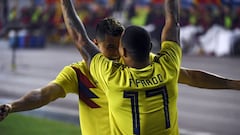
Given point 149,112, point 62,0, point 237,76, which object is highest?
point 62,0

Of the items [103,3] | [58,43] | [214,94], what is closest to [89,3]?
[103,3]

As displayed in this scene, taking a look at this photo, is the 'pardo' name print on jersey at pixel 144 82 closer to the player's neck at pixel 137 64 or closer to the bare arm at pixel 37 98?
the player's neck at pixel 137 64

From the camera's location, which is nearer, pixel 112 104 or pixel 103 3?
pixel 112 104

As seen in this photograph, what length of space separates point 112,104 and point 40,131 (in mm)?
5310

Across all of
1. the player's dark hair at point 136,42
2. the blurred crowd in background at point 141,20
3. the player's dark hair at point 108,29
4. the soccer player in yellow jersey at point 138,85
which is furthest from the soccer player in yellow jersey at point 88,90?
the blurred crowd in background at point 141,20

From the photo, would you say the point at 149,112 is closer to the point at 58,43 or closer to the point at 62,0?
the point at 62,0

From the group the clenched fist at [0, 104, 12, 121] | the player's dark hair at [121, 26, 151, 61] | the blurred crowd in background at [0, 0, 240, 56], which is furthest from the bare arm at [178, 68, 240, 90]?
the blurred crowd in background at [0, 0, 240, 56]

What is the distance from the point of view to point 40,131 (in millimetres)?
7992

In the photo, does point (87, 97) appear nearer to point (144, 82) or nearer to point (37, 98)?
point (37, 98)

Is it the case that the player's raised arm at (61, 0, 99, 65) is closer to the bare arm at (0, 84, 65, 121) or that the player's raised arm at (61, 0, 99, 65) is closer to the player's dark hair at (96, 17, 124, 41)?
the player's dark hair at (96, 17, 124, 41)

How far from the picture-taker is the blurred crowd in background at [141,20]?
62.6ft

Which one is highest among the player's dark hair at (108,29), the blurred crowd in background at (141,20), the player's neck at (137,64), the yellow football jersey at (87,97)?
the player's dark hair at (108,29)

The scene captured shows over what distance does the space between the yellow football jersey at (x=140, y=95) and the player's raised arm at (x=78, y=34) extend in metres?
0.07

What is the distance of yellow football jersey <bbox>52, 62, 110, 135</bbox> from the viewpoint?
3.09 metres
